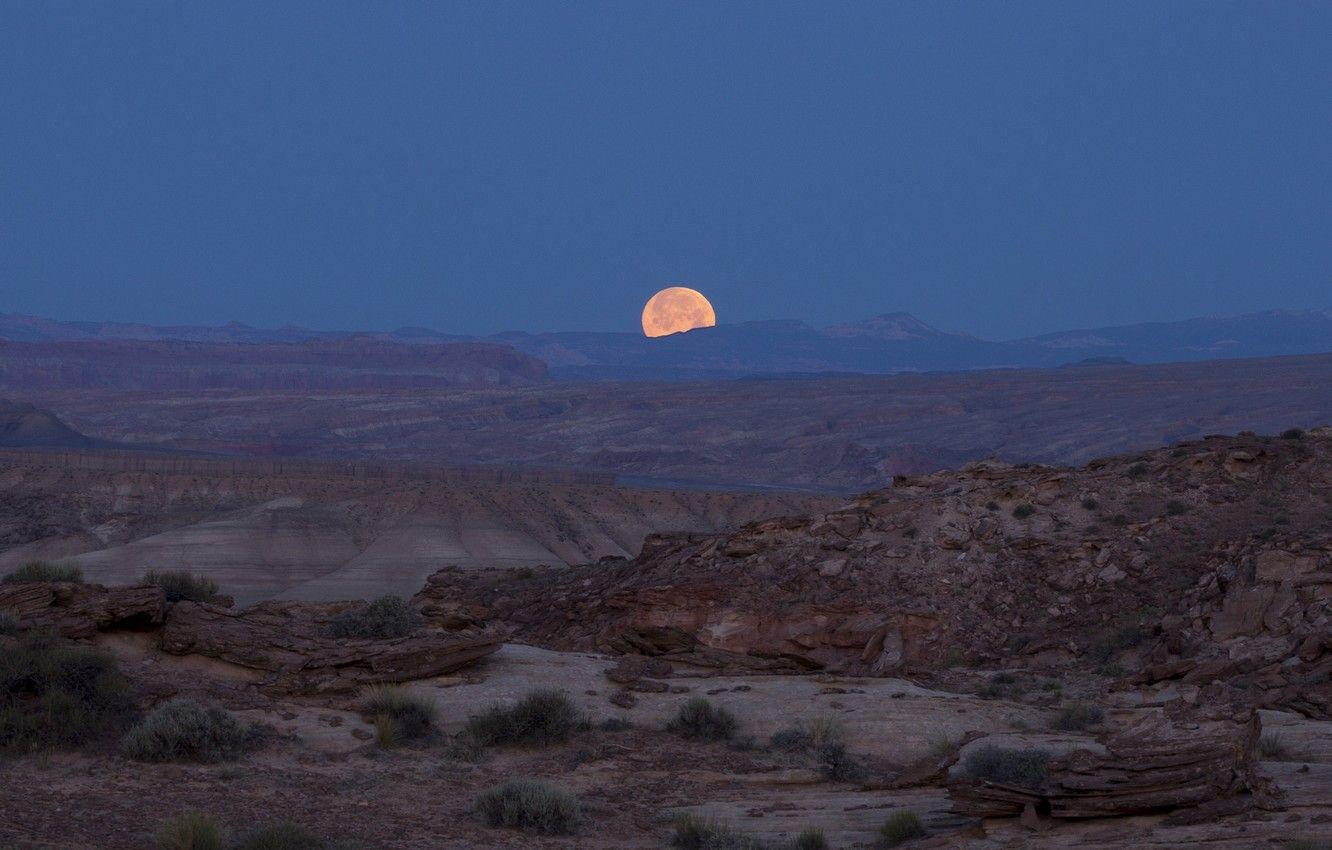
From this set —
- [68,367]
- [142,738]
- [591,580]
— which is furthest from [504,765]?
[68,367]

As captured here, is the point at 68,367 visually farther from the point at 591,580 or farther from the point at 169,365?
the point at 591,580

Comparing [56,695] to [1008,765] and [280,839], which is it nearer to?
[280,839]

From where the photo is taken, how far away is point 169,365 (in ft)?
609

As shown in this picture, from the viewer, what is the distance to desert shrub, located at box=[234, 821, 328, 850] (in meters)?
9.39

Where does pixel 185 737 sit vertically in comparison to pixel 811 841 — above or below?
above

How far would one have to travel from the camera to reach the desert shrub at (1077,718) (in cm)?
1495

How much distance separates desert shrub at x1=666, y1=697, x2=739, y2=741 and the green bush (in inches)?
44.0

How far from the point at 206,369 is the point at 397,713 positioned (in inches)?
7090

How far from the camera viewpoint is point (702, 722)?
577 inches

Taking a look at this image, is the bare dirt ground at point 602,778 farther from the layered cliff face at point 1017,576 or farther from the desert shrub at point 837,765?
the layered cliff face at point 1017,576

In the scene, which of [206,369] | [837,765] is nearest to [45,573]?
[837,765]

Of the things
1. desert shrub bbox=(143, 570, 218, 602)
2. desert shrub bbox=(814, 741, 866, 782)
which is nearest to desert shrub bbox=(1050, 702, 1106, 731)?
desert shrub bbox=(814, 741, 866, 782)

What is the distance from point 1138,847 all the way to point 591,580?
58.1ft

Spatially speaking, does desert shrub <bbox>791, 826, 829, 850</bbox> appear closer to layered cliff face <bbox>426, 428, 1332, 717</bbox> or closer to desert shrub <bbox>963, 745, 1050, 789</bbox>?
desert shrub <bbox>963, 745, 1050, 789</bbox>
